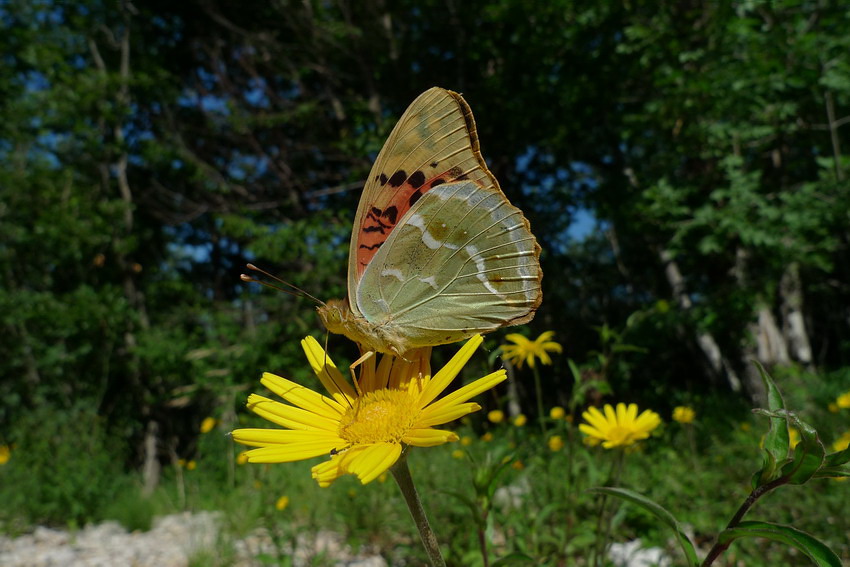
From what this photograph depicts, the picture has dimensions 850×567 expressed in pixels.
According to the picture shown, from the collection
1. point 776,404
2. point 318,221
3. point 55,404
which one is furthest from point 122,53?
point 776,404

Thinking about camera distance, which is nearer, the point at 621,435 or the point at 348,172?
the point at 621,435

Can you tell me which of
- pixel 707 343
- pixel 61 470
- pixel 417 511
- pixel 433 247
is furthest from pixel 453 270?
pixel 707 343

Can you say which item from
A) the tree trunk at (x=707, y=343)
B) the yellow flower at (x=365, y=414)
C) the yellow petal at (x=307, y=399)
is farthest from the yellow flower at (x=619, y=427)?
the tree trunk at (x=707, y=343)

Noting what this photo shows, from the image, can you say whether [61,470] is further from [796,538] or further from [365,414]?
[796,538]

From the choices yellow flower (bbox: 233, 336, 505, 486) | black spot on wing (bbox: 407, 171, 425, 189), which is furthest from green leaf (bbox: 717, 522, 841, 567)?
black spot on wing (bbox: 407, 171, 425, 189)

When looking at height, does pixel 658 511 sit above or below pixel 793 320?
below

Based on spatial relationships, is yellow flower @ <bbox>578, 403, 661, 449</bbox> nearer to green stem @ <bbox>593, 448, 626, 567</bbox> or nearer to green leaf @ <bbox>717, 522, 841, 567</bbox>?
green stem @ <bbox>593, 448, 626, 567</bbox>

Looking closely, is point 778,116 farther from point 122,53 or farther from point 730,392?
point 122,53
